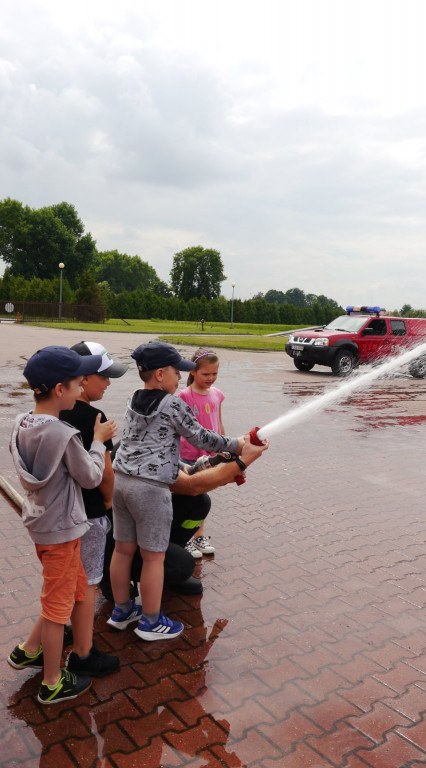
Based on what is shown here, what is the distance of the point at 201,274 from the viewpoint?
4063 inches

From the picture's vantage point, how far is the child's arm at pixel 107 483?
10.3 ft

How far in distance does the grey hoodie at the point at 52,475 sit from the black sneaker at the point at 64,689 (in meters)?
0.75

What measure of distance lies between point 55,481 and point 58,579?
488 millimetres

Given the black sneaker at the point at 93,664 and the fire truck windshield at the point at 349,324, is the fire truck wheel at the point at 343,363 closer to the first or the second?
the fire truck windshield at the point at 349,324

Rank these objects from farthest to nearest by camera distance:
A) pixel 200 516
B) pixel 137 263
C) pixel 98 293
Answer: pixel 137 263
pixel 98 293
pixel 200 516

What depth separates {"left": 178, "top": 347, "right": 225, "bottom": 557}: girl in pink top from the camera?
4523 mm

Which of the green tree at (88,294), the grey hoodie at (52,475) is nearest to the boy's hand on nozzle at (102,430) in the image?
the grey hoodie at (52,475)

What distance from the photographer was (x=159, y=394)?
11.1 feet

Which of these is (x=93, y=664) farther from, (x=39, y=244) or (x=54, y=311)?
(x=39, y=244)

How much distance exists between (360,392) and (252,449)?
13223 millimetres

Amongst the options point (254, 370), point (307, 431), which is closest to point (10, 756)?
point (307, 431)

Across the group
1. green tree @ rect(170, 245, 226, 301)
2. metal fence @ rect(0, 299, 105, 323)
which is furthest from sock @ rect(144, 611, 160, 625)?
green tree @ rect(170, 245, 226, 301)

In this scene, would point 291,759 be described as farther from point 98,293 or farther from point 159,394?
point 98,293

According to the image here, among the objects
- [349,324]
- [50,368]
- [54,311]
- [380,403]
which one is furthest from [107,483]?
[54,311]
